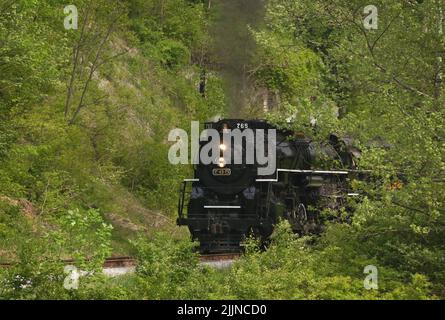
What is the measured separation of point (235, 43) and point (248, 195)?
14.0m

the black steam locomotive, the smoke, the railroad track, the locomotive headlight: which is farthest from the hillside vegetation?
the locomotive headlight

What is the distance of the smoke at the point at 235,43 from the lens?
30812 millimetres

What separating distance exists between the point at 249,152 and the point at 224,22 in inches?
538

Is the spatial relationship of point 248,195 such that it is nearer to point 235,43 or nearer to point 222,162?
point 222,162

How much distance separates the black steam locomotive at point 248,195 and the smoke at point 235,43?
32.9 feet

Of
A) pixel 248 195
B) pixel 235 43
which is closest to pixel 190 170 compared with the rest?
pixel 235 43

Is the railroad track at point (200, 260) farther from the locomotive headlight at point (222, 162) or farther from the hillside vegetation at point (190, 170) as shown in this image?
the locomotive headlight at point (222, 162)

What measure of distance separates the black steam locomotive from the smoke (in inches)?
395

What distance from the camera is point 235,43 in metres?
32.6

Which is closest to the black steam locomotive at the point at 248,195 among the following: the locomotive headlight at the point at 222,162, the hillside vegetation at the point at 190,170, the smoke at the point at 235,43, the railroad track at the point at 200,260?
the locomotive headlight at the point at 222,162

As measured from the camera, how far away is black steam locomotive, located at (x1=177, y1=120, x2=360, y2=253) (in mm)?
19578

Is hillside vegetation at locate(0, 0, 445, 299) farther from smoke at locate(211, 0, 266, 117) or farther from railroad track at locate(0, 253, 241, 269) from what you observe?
smoke at locate(211, 0, 266, 117)

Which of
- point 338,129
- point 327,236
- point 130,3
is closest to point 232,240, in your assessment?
point 327,236

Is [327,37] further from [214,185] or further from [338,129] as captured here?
[214,185]
